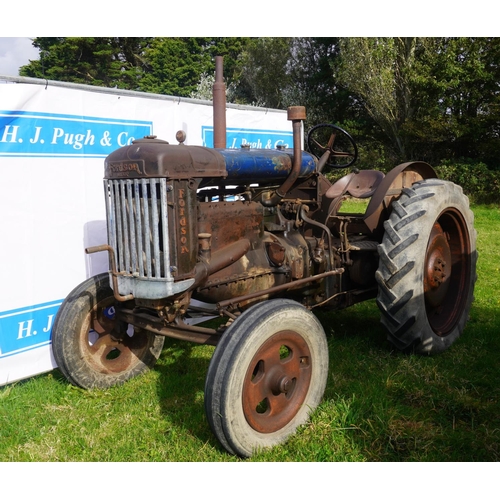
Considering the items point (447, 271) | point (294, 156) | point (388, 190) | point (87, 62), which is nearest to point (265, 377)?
point (294, 156)

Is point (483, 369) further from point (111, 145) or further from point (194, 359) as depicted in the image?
point (111, 145)


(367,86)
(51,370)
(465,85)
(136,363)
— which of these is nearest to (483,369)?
(136,363)

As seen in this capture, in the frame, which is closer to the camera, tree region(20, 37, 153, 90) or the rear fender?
the rear fender

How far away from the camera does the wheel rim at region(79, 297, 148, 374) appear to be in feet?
11.3

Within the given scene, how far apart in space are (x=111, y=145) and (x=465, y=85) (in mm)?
13595

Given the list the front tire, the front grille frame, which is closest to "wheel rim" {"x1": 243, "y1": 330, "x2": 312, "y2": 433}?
the front grille frame

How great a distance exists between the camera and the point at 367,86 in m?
17.2

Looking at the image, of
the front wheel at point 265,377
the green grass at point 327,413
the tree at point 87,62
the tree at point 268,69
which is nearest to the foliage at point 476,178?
the green grass at point 327,413

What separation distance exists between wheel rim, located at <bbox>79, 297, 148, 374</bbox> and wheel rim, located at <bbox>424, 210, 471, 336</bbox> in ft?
7.48

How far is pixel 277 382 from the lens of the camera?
8.98 feet

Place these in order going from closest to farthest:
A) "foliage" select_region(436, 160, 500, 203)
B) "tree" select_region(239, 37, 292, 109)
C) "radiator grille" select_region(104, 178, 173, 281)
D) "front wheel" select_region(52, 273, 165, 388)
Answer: "radiator grille" select_region(104, 178, 173, 281) → "front wheel" select_region(52, 273, 165, 388) → "foliage" select_region(436, 160, 500, 203) → "tree" select_region(239, 37, 292, 109)

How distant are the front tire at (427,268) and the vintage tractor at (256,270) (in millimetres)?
11

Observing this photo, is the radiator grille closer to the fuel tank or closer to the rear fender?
the fuel tank

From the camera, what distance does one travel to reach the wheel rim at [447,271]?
3.97m
